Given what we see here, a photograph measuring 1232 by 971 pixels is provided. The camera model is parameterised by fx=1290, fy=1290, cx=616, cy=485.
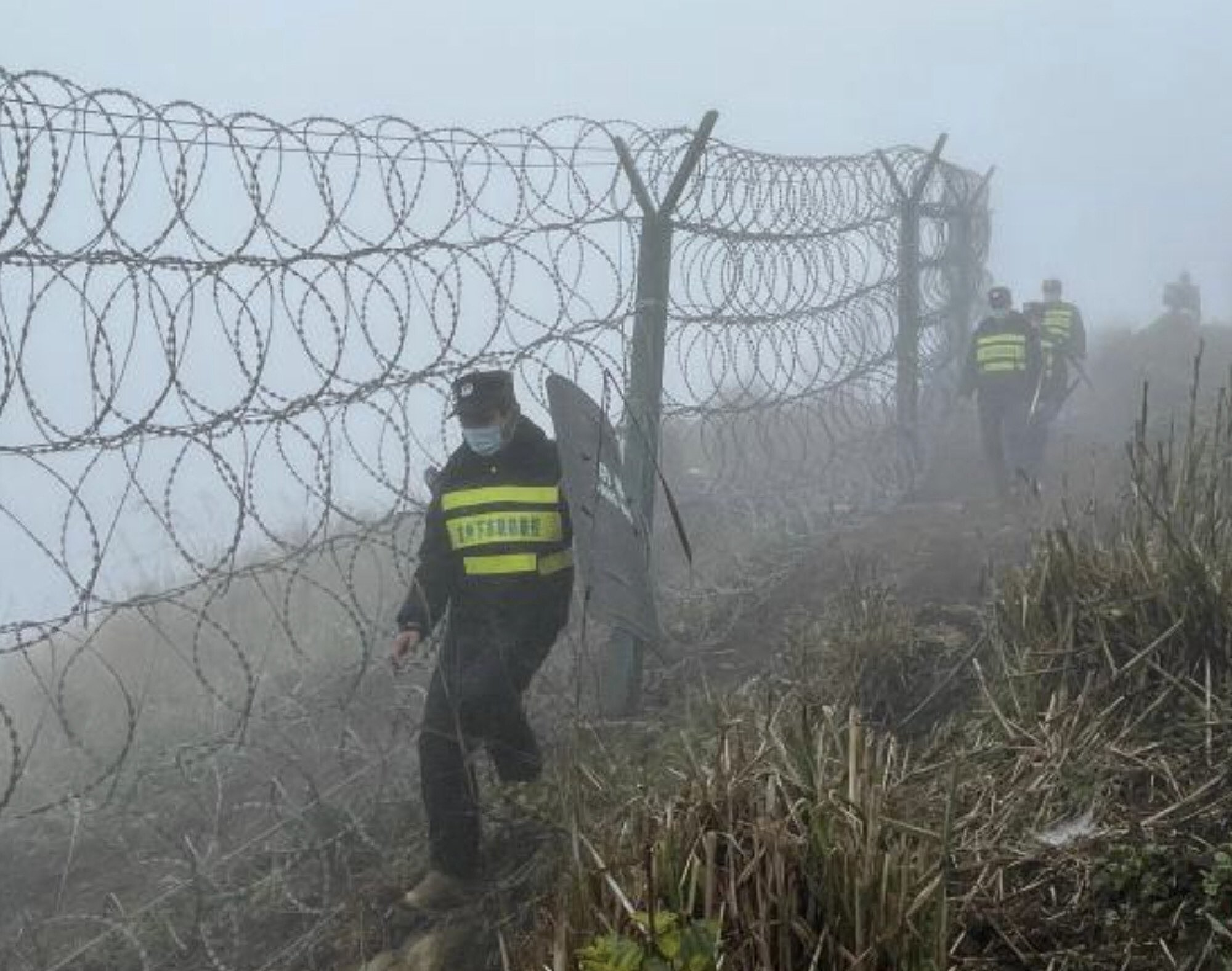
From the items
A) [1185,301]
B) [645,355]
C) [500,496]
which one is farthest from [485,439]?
[1185,301]

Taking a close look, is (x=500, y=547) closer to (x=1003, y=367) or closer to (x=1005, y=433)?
(x=1003, y=367)

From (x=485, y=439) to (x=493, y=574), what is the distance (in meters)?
0.44

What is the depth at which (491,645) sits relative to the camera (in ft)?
13.3

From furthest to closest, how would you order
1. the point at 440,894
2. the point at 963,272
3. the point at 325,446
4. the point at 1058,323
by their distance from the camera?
the point at 963,272 < the point at 1058,323 < the point at 325,446 < the point at 440,894

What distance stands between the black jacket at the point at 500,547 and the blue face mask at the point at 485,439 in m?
0.02

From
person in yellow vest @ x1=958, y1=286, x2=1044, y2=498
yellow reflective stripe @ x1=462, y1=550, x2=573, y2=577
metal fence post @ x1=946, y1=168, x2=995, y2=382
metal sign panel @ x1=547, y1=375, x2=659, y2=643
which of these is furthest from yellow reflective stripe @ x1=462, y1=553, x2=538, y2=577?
metal fence post @ x1=946, y1=168, x2=995, y2=382

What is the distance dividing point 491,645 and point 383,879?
0.80 meters

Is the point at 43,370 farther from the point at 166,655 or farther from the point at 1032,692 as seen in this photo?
the point at 1032,692

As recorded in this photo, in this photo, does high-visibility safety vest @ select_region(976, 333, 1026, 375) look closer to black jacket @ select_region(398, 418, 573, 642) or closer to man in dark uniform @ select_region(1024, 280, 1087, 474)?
man in dark uniform @ select_region(1024, 280, 1087, 474)

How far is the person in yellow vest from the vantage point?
29.6 feet

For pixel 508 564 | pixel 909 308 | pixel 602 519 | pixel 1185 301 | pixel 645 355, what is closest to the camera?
pixel 508 564

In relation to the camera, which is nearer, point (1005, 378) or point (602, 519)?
point (602, 519)

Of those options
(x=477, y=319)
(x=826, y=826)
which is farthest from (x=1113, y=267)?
(x=826, y=826)

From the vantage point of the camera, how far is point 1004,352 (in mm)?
9016
